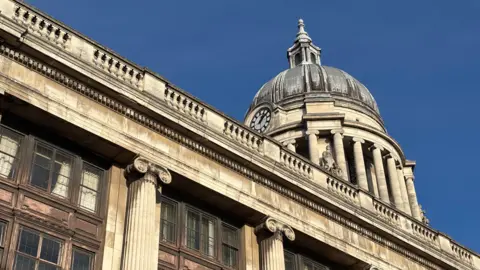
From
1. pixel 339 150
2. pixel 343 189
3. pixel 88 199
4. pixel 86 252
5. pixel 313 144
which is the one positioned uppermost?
pixel 313 144

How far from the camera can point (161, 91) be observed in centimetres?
1941

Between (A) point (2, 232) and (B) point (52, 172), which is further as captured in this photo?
(B) point (52, 172)

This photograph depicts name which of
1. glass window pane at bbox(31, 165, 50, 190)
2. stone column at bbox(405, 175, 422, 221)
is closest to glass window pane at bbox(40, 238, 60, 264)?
glass window pane at bbox(31, 165, 50, 190)

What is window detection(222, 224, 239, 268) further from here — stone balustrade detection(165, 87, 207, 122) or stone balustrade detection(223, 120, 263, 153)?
stone balustrade detection(165, 87, 207, 122)

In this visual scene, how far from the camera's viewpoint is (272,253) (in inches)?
766

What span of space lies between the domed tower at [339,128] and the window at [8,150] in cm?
2849

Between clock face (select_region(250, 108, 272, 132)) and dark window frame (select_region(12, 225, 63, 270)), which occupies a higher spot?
clock face (select_region(250, 108, 272, 132))

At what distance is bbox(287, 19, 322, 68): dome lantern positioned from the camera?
191ft

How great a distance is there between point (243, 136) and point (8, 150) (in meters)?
7.78

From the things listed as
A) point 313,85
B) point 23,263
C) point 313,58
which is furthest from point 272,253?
point 313,58

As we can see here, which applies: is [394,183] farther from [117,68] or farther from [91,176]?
[91,176]

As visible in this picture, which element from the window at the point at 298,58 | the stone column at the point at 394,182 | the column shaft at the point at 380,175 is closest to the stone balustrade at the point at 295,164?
the column shaft at the point at 380,175

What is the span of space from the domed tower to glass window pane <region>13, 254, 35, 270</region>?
29425mm

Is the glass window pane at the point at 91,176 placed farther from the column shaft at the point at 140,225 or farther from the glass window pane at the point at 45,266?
the glass window pane at the point at 45,266
